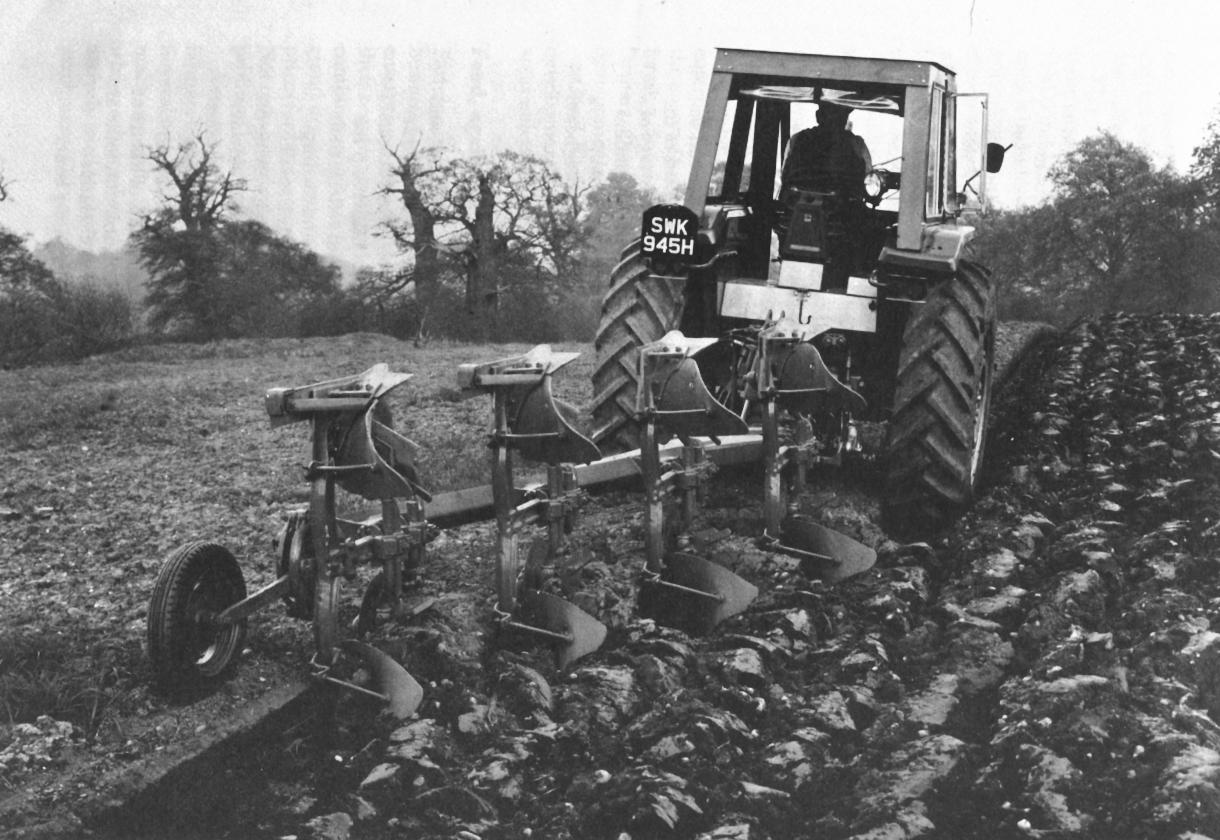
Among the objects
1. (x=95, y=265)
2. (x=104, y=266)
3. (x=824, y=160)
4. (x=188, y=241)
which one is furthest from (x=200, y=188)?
→ (x=824, y=160)

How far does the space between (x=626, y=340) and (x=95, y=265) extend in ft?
24.9

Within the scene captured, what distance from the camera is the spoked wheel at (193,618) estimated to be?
3098 mm

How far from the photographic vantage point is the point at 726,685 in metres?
3.31

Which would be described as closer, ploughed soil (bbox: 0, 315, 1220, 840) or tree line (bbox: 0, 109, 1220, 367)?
ploughed soil (bbox: 0, 315, 1220, 840)

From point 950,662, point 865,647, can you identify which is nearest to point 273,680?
point 865,647

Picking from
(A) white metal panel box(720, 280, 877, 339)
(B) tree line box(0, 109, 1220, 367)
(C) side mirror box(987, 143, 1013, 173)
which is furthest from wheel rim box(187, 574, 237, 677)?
(C) side mirror box(987, 143, 1013, 173)

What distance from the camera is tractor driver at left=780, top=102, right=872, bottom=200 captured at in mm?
5605

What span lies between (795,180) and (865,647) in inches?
113

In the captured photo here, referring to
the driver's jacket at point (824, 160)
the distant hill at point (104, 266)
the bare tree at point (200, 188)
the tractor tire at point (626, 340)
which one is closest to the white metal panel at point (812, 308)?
the tractor tire at point (626, 340)

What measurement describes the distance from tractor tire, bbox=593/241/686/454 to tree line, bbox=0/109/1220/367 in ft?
10.2

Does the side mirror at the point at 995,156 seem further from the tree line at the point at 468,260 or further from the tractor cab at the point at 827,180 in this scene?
the tree line at the point at 468,260

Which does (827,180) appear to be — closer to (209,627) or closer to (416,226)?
(209,627)

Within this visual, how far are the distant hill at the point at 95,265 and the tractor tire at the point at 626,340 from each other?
147 inches

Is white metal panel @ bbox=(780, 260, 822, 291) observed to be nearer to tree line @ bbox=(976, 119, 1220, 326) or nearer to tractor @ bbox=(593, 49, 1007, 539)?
tractor @ bbox=(593, 49, 1007, 539)
